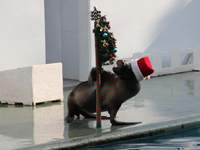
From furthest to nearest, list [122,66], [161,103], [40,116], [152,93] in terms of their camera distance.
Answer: [152,93]
[161,103]
[40,116]
[122,66]

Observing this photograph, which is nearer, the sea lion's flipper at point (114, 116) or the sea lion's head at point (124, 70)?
the sea lion's head at point (124, 70)

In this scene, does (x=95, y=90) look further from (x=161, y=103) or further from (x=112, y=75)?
(x=161, y=103)

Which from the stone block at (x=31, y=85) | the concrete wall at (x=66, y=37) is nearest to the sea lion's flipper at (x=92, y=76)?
Result: the stone block at (x=31, y=85)

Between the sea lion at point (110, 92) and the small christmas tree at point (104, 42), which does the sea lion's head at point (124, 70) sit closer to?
the sea lion at point (110, 92)

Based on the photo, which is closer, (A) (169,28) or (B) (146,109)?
(B) (146,109)

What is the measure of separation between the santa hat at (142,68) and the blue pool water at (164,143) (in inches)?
42.1

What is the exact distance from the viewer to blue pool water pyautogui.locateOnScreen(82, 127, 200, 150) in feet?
23.9

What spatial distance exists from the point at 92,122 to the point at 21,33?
12.6ft

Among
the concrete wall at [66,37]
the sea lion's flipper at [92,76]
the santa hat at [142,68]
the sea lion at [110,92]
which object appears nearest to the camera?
the santa hat at [142,68]

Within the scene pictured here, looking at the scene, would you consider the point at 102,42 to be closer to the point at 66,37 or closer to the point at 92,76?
the point at 92,76

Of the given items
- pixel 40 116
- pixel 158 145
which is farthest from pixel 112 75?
pixel 40 116

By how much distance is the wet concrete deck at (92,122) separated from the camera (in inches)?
286

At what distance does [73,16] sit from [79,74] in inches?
65.4

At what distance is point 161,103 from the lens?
10.2m
